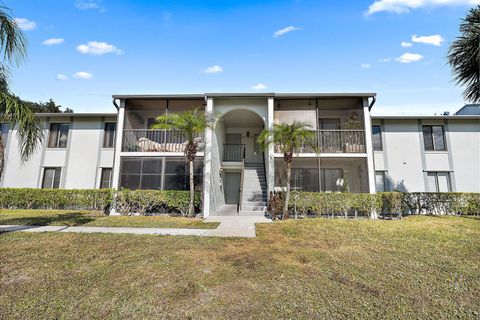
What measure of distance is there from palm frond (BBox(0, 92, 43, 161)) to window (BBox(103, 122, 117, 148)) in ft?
31.3

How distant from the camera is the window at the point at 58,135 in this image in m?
15.5

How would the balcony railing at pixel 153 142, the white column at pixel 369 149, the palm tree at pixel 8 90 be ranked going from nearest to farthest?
the palm tree at pixel 8 90, the white column at pixel 369 149, the balcony railing at pixel 153 142

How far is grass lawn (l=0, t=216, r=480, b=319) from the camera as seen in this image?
3178 millimetres

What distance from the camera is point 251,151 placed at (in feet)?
55.4

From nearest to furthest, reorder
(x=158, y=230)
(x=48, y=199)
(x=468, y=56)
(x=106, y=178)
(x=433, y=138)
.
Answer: (x=158, y=230), (x=468, y=56), (x=48, y=199), (x=433, y=138), (x=106, y=178)

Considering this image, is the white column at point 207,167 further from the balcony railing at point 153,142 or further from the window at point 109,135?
the window at point 109,135

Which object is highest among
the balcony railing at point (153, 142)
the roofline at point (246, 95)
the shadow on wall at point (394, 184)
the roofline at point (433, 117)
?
the roofline at point (246, 95)

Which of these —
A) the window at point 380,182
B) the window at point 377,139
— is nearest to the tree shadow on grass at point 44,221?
the window at point 380,182

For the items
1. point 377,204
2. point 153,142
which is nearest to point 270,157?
point 377,204

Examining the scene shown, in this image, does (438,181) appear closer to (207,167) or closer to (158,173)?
(207,167)

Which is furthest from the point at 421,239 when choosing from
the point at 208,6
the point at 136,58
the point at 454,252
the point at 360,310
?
the point at 136,58

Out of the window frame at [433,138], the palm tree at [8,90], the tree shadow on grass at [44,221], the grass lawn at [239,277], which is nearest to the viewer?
the grass lawn at [239,277]

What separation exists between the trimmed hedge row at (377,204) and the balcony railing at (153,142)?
626 centimetres

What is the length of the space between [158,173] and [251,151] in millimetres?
7054
